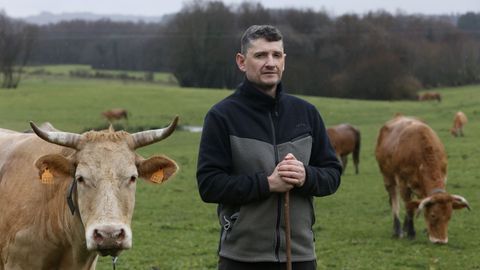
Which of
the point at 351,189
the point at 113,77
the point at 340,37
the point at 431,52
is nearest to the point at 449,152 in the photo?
the point at 351,189

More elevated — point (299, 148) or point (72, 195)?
point (299, 148)

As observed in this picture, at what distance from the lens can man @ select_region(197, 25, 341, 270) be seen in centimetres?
460

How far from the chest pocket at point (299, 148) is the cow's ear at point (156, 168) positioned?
1.03 m

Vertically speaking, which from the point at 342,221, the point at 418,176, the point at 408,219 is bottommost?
the point at 342,221

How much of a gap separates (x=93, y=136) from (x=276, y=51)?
150cm

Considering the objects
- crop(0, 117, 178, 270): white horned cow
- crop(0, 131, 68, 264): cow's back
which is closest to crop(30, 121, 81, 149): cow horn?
crop(0, 117, 178, 270): white horned cow

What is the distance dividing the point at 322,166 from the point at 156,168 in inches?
49.7

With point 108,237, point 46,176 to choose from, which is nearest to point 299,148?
point 108,237

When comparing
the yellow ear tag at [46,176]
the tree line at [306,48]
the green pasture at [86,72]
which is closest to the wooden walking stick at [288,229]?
the yellow ear tag at [46,176]

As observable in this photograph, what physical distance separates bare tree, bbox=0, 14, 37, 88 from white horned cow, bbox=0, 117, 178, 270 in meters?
64.2

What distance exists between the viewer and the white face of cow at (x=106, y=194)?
4.59 metres

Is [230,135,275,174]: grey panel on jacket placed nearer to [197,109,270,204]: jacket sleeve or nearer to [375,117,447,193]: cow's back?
[197,109,270,204]: jacket sleeve

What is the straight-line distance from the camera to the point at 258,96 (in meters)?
4.69

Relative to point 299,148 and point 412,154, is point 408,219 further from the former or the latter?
point 299,148
